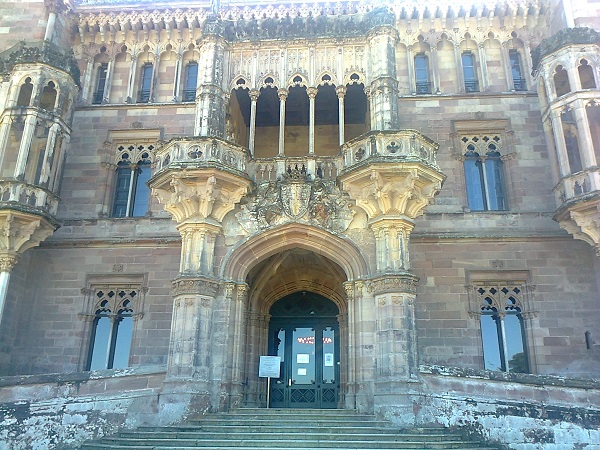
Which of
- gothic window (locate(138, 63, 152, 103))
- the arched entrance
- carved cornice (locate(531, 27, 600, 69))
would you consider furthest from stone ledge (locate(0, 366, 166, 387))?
carved cornice (locate(531, 27, 600, 69))

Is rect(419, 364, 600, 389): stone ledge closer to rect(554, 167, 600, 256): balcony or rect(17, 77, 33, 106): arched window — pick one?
rect(554, 167, 600, 256): balcony

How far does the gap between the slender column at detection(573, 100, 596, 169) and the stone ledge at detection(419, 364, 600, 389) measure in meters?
6.08

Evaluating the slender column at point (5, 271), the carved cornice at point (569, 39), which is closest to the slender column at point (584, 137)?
the carved cornice at point (569, 39)

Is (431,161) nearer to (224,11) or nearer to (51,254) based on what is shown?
(224,11)

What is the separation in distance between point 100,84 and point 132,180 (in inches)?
163

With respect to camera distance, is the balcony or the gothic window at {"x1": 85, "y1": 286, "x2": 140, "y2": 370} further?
the gothic window at {"x1": 85, "y1": 286, "x2": 140, "y2": 370}

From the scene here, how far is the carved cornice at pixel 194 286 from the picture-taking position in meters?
13.2

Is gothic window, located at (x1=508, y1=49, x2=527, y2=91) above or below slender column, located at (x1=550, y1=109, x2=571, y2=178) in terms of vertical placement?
above

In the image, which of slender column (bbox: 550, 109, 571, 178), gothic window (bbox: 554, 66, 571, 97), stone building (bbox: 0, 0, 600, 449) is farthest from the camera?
gothic window (bbox: 554, 66, 571, 97)

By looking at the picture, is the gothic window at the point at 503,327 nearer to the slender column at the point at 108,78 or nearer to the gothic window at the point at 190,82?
the gothic window at the point at 190,82

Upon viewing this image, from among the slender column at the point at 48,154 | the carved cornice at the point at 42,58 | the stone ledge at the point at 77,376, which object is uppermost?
the carved cornice at the point at 42,58

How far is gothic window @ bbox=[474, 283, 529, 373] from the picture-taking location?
624 inches

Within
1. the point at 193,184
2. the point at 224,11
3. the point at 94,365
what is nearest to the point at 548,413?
the point at 193,184

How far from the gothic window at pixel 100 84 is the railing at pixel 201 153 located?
6898mm
